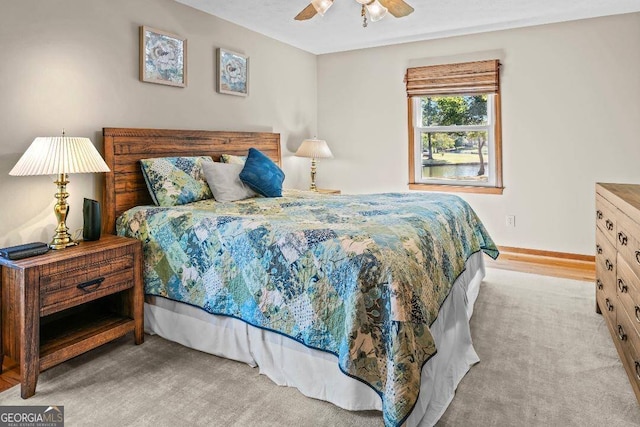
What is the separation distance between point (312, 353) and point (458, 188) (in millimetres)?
3458

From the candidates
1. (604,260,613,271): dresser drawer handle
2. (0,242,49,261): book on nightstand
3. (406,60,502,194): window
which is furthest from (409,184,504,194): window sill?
(0,242,49,261): book on nightstand

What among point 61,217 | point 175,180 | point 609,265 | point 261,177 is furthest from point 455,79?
point 61,217

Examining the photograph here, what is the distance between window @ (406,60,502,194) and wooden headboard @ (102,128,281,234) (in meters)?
2.56

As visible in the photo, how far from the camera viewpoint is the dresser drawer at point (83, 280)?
207 centimetres

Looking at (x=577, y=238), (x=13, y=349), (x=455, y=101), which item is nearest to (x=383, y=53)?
(x=455, y=101)

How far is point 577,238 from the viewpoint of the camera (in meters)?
4.27

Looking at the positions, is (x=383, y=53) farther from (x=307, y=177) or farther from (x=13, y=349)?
(x=13, y=349)

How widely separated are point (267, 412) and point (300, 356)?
28 cm

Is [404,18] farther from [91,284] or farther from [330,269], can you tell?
[91,284]

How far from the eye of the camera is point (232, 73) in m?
4.05

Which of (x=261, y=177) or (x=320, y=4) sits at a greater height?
(x=320, y=4)

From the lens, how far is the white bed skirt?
181 centimetres

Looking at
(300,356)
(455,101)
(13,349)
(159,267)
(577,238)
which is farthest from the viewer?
(455,101)

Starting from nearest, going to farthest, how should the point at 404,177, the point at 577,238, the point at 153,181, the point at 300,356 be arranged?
the point at 300,356, the point at 153,181, the point at 577,238, the point at 404,177
